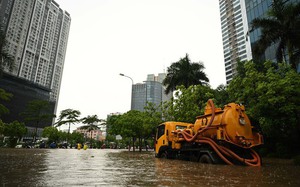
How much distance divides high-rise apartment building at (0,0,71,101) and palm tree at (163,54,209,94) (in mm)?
90458

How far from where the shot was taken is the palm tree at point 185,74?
1241 inches

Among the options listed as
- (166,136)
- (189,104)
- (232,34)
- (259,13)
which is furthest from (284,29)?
(232,34)

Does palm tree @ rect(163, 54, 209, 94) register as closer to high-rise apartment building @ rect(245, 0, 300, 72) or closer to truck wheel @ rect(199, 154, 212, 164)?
high-rise apartment building @ rect(245, 0, 300, 72)

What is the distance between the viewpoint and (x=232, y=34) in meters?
107

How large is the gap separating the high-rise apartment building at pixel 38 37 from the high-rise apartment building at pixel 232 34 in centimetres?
10413

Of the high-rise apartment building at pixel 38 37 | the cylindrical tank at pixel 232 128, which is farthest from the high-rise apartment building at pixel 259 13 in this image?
Answer: the high-rise apartment building at pixel 38 37

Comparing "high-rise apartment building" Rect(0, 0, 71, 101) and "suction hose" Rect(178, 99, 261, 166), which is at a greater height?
"high-rise apartment building" Rect(0, 0, 71, 101)

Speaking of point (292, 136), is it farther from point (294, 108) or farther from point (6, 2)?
Answer: point (6, 2)

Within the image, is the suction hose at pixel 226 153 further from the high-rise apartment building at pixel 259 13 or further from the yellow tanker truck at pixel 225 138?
the high-rise apartment building at pixel 259 13

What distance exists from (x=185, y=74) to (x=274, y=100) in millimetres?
18792

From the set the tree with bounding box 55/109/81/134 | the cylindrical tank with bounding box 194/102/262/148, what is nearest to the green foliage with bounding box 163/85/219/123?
the cylindrical tank with bounding box 194/102/262/148

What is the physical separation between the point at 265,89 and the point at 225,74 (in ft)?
320

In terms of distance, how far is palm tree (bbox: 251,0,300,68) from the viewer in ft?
60.5

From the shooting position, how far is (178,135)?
12477 mm
